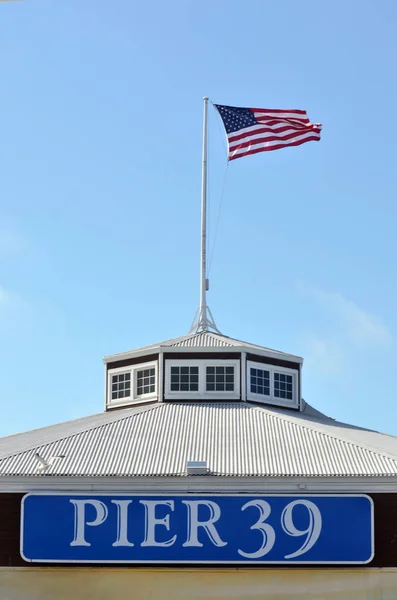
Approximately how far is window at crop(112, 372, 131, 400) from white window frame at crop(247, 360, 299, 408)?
16.9 feet

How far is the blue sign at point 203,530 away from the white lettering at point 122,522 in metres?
0.03

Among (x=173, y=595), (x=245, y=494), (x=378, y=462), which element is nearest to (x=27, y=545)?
(x=173, y=595)

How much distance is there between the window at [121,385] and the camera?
45.2 metres

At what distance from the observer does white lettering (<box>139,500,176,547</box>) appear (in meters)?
34.3

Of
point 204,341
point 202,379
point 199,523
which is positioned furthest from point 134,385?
point 199,523

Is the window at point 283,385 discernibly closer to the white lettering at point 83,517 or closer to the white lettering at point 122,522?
the white lettering at point 122,522

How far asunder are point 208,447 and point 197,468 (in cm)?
264

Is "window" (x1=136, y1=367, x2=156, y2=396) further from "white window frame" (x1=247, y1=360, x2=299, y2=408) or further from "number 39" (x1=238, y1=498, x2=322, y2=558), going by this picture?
"number 39" (x1=238, y1=498, x2=322, y2=558)

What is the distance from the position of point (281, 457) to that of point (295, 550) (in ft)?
10.7

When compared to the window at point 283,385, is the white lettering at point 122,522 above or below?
below

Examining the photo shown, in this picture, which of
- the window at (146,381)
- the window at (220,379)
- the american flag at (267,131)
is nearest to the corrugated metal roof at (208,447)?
the window at (220,379)

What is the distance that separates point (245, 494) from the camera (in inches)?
1362

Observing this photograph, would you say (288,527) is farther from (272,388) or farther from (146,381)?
(146,381)

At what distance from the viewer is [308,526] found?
113 feet
